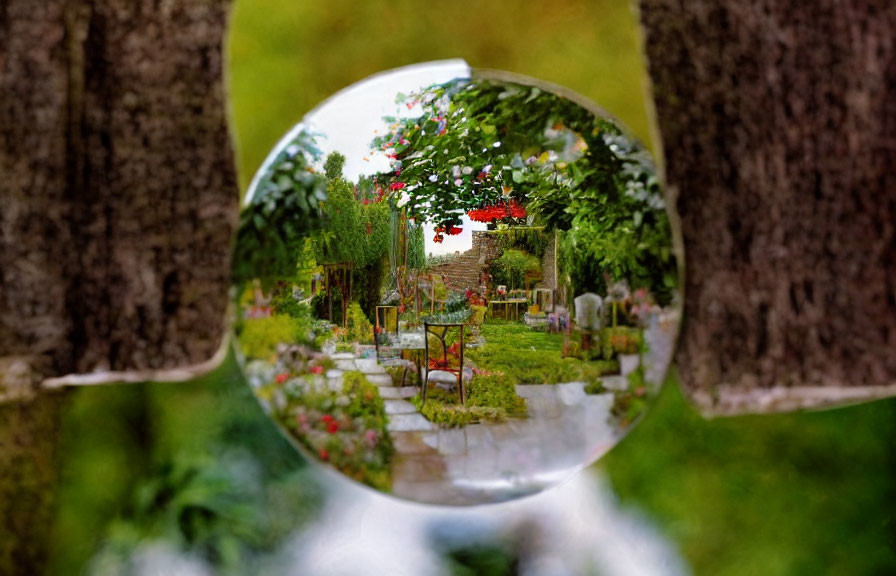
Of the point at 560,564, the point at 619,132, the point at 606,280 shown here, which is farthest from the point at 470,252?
the point at 560,564

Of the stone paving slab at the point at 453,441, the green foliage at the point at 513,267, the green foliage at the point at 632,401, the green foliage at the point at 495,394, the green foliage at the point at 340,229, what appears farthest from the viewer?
the green foliage at the point at 513,267

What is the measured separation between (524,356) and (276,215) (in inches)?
92.2

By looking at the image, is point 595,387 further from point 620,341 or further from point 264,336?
point 264,336

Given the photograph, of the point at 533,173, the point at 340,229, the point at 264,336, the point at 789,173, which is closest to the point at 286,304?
the point at 264,336

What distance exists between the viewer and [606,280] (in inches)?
92.6

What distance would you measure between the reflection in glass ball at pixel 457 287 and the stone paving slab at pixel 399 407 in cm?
2

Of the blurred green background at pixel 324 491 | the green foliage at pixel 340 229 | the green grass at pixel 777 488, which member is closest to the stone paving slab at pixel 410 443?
the blurred green background at pixel 324 491

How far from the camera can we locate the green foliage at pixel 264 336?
152cm

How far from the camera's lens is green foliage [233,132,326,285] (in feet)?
4.78

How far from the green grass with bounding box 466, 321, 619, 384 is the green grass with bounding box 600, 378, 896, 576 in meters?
0.91

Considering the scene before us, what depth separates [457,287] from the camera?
401 centimetres

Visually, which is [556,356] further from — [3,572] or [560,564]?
[3,572]

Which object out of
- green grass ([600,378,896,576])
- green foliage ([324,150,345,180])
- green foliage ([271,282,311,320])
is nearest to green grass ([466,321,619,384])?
green grass ([600,378,896,576])

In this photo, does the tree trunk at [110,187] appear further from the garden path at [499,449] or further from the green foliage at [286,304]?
the garden path at [499,449]
